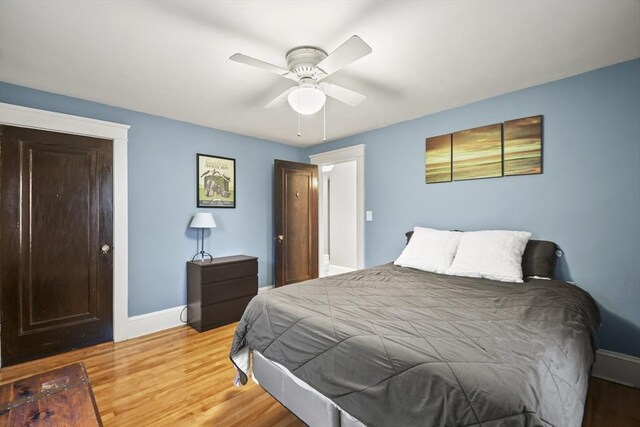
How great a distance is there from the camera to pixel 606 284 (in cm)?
218

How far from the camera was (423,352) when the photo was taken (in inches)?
43.6

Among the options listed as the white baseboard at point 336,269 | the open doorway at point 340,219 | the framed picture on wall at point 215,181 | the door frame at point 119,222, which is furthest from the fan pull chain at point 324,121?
the white baseboard at point 336,269

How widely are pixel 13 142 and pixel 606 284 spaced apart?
4881mm

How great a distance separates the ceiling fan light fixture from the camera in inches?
72.1

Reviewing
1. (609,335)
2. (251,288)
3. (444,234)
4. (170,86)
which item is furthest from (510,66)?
(251,288)

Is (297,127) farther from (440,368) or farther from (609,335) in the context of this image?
(609,335)

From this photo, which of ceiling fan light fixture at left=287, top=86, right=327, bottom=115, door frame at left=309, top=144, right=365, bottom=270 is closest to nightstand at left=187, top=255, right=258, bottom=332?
door frame at left=309, top=144, right=365, bottom=270

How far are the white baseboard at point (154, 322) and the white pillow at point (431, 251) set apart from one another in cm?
256

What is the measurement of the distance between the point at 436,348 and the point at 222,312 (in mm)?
2730

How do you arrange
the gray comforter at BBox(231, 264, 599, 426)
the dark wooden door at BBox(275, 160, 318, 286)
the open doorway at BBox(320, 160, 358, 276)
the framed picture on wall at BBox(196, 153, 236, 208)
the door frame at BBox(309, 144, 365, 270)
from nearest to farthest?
1. the gray comforter at BBox(231, 264, 599, 426)
2. the framed picture on wall at BBox(196, 153, 236, 208)
3. the door frame at BBox(309, 144, 365, 270)
4. the dark wooden door at BBox(275, 160, 318, 286)
5. the open doorway at BBox(320, 160, 358, 276)

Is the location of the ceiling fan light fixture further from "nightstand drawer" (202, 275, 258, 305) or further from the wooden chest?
"nightstand drawer" (202, 275, 258, 305)

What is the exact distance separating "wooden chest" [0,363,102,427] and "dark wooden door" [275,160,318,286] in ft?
9.03

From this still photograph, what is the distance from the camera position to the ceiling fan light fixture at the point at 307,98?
1.83 meters

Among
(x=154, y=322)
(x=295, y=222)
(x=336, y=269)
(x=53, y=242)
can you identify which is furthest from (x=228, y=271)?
(x=336, y=269)
